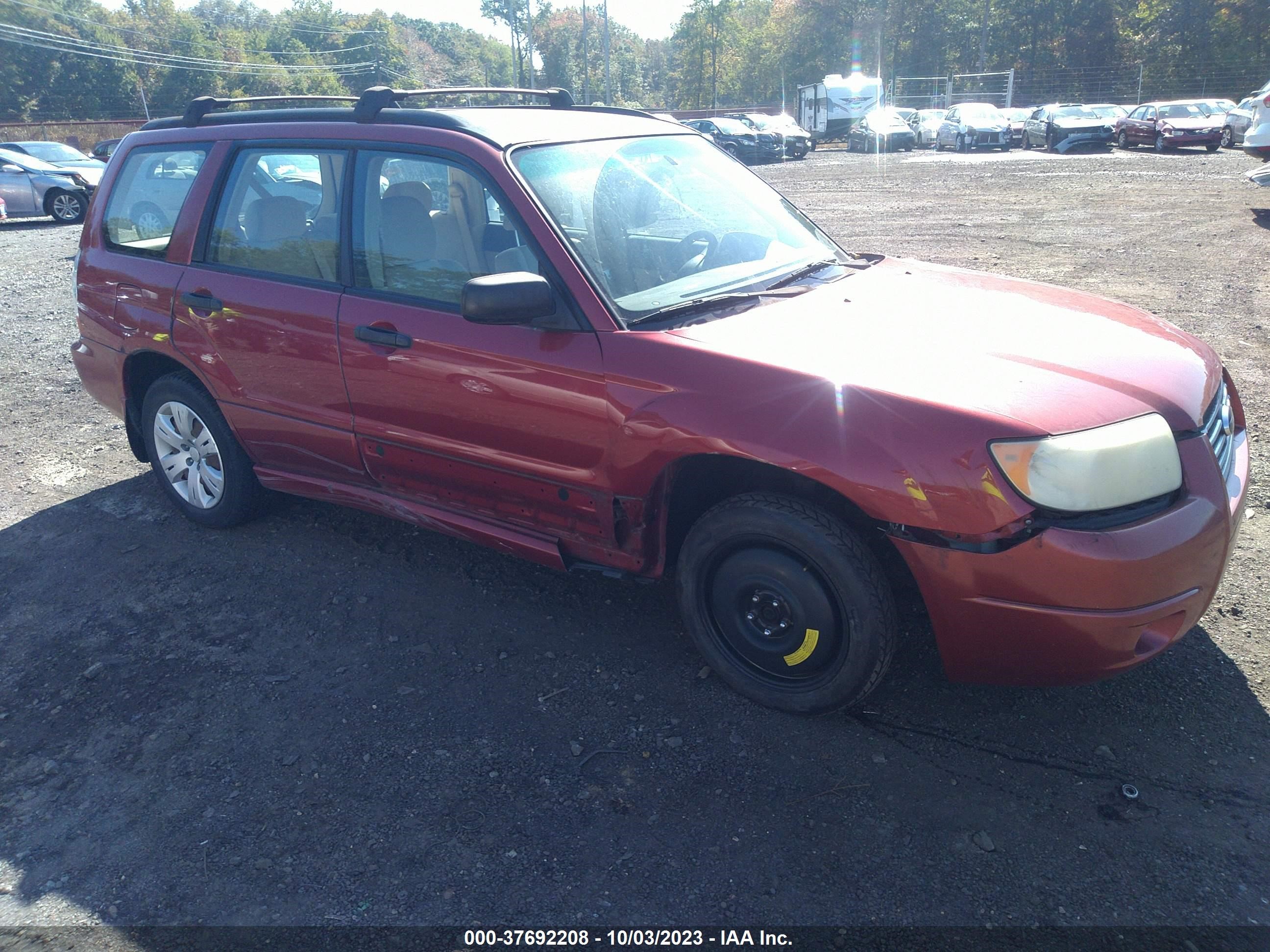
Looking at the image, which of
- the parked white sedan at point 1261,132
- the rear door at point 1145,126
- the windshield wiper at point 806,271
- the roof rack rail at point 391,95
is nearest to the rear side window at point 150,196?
the roof rack rail at point 391,95

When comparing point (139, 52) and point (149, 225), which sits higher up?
point (139, 52)

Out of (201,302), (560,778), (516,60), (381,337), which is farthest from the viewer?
(516,60)

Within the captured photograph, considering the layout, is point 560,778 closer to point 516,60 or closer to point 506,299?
point 506,299

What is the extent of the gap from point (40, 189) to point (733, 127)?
20.4 meters

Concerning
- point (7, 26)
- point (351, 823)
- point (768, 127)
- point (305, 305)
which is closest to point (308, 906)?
point (351, 823)

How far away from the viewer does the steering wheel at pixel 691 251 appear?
3562mm

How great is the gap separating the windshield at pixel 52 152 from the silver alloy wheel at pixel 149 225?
18.0 m

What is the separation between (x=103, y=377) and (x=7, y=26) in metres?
77.3

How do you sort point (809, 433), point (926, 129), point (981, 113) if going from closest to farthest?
point (809, 433), point (981, 113), point (926, 129)

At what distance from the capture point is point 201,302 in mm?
4227

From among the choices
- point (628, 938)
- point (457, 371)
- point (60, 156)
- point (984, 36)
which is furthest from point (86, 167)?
point (984, 36)

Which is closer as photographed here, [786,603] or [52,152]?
[786,603]

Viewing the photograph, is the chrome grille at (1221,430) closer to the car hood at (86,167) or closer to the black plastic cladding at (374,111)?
the black plastic cladding at (374,111)

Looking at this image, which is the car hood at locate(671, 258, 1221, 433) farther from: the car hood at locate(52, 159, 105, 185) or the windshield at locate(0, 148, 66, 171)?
the windshield at locate(0, 148, 66, 171)
